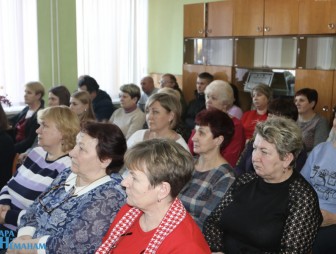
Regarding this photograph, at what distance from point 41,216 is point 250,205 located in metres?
1.08

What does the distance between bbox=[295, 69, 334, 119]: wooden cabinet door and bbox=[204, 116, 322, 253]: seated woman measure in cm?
265

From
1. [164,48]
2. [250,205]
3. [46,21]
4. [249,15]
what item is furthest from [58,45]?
[250,205]

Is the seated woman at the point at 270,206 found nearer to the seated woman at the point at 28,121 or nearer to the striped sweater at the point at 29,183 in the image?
the striped sweater at the point at 29,183

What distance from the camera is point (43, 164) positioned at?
265cm

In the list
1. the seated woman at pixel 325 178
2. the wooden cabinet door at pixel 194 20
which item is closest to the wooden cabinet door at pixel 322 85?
the wooden cabinet door at pixel 194 20

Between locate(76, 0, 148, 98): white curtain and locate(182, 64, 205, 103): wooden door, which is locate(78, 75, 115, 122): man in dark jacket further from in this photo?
locate(182, 64, 205, 103): wooden door

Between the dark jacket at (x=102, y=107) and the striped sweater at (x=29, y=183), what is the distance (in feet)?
8.84

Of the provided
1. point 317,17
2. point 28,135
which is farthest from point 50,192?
point 317,17

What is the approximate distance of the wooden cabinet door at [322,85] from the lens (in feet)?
15.2

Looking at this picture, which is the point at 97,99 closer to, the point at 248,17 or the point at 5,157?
the point at 248,17

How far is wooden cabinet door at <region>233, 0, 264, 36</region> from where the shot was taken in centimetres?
520

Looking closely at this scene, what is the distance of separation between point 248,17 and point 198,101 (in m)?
1.21

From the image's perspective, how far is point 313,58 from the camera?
4.91m

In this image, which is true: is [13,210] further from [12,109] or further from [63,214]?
[12,109]
